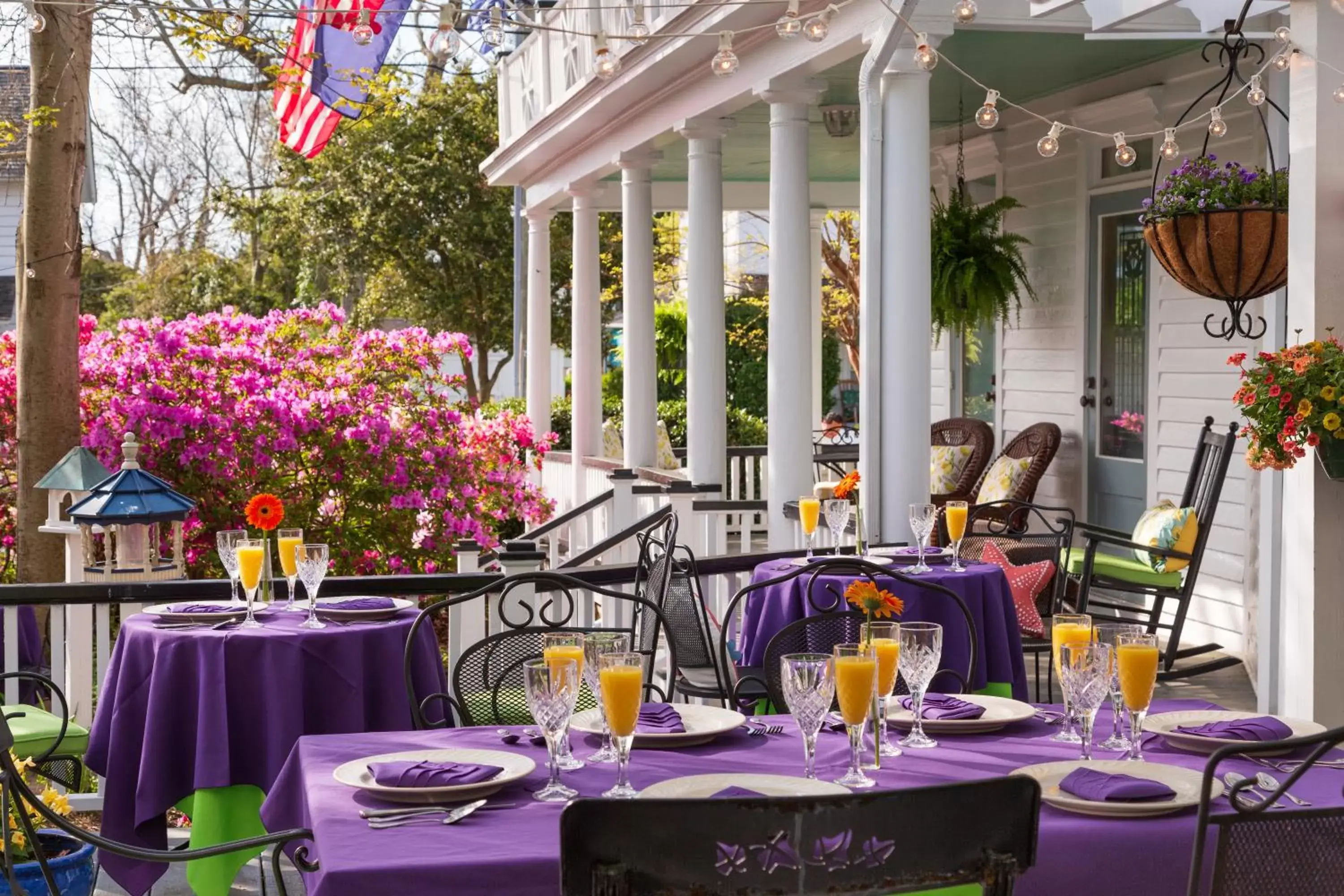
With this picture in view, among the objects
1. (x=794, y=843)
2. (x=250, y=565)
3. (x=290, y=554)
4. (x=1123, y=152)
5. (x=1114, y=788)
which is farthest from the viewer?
(x=1123, y=152)

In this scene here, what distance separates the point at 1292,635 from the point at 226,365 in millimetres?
7344

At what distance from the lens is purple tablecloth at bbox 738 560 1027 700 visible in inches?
224

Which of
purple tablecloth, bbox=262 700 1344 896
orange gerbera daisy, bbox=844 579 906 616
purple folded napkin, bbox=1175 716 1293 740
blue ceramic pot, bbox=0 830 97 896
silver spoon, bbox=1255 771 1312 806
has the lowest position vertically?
blue ceramic pot, bbox=0 830 97 896

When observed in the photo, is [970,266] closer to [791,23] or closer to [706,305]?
[706,305]

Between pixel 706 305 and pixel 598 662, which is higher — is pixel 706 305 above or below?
above

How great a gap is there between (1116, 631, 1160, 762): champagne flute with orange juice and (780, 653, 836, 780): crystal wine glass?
58 centimetres

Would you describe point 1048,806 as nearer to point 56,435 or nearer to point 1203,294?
point 1203,294

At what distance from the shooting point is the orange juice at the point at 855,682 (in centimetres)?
265

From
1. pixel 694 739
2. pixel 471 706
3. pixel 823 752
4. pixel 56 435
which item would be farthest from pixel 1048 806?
pixel 56 435

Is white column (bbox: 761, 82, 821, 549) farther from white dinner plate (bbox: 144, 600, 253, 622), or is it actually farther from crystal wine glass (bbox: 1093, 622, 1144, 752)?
crystal wine glass (bbox: 1093, 622, 1144, 752)

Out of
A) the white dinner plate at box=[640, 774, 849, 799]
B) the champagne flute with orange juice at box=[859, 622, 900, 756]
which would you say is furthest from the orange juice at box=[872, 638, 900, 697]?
the white dinner plate at box=[640, 774, 849, 799]

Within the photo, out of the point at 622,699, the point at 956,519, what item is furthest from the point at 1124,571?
the point at 622,699

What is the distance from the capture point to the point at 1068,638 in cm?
297

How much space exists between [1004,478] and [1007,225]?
2219mm
